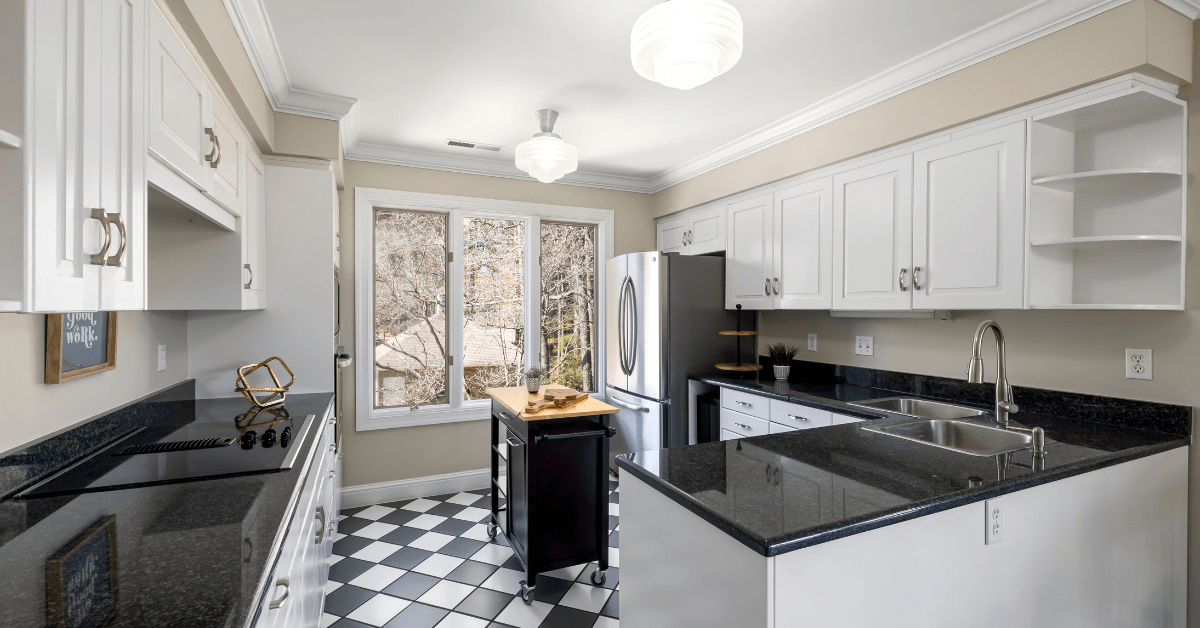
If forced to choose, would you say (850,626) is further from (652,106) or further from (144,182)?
(652,106)

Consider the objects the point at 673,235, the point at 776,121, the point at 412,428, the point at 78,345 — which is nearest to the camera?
the point at 78,345

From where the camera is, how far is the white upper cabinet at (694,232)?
13.0ft

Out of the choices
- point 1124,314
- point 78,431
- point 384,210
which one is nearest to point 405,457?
point 384,210

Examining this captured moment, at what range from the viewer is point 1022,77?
215 cm

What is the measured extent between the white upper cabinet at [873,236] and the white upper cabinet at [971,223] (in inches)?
2.3

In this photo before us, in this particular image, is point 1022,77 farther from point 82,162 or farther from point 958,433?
point 82,162

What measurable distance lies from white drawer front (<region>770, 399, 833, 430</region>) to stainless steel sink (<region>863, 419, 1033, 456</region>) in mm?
534

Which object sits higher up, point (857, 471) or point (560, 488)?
point (857, 471)

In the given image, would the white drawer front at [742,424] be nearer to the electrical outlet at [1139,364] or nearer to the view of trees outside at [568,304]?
the view of trees outside at [568,304]

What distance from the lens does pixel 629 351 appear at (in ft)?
13.2

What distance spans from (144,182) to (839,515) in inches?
66.9

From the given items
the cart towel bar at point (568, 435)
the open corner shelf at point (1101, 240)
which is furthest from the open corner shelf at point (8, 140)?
the open corner shelf at point (1101, 240)

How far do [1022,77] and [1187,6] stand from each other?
514 millimetres

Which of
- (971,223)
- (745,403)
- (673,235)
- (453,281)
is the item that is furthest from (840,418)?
(453,281)
